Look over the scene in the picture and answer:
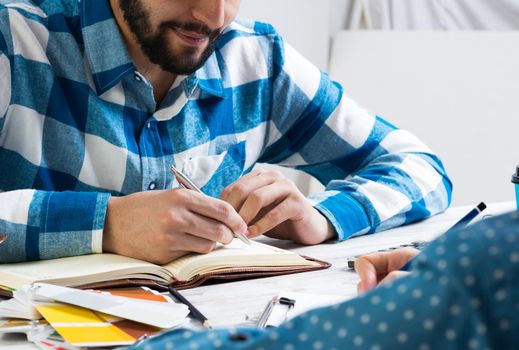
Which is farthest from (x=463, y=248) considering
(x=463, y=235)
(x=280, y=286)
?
(x=280, y=286)

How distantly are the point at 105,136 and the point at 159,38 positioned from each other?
184 mm

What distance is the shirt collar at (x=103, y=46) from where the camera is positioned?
1333 millimetres

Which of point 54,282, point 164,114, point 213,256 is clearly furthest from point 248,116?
point 54,282

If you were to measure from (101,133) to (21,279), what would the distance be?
1.39ft

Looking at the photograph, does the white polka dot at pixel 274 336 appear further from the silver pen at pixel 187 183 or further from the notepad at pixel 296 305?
the silver pen at pixel 187 183

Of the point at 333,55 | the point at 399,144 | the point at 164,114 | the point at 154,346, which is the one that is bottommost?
the point at 333,55

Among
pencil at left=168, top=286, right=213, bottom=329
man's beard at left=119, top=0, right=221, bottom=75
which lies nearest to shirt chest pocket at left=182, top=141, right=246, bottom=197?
man's beard at left=119, top=0, right=221, bottom=75

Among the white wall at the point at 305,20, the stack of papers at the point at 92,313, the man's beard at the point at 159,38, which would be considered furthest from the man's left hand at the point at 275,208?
the white wall at the point at 305,20

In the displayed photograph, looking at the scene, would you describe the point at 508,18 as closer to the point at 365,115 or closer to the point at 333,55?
the point at 333,55

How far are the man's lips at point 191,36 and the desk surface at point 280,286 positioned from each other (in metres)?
0.35

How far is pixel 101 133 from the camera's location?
1345mm

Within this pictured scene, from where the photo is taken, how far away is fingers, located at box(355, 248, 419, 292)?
85cm

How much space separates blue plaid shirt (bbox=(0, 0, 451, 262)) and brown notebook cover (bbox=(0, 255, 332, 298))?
0.15 metres

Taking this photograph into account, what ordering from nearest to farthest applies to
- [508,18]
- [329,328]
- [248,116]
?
1. [329,328]
2. [248,116]
3. [508,18]
